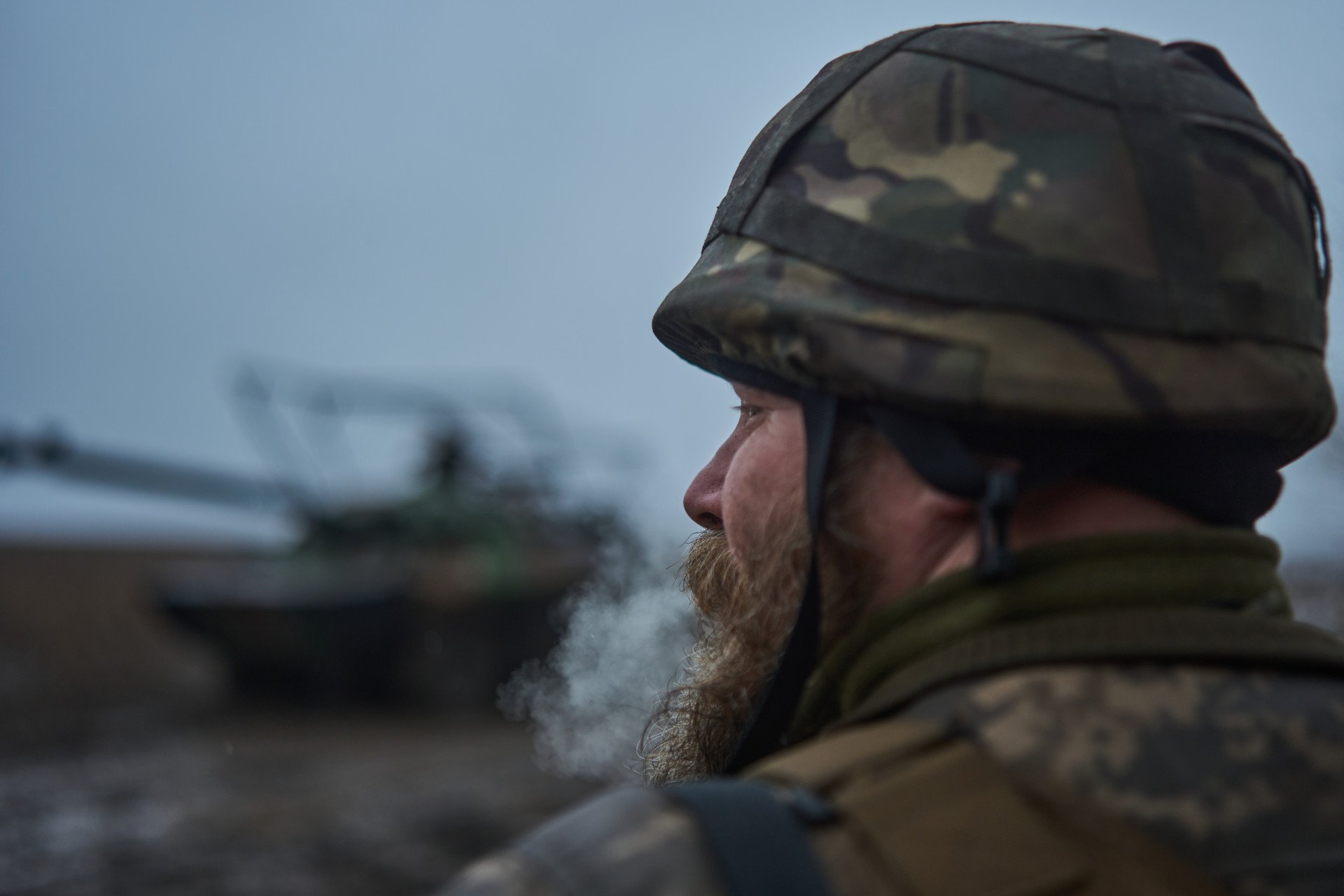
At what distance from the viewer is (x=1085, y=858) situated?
0.88 metres

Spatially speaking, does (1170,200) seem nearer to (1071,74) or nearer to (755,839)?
(1071,74)

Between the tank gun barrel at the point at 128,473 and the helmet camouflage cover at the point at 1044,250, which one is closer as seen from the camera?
the helmet camouflage cover at the point at 1044,250

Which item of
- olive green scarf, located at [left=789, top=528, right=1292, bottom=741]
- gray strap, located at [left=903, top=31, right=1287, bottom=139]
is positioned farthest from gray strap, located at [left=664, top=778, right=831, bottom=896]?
gray strap, located at [left=903, top=31, right=1287, bottom=139]

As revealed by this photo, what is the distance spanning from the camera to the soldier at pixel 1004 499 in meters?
0.89

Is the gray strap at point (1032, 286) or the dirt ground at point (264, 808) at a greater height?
the gray strap at point (1032, 286)

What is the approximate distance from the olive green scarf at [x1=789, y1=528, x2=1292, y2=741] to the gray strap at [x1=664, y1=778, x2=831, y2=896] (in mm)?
249

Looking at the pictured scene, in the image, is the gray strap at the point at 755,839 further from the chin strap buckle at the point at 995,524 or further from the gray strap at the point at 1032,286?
the gray strap at the point at 1032,286

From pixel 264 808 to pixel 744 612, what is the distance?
22.7 ft

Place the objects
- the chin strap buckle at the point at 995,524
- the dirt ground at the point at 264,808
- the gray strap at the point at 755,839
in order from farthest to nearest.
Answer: the dirt ground at the point at 264,808 < the chin strap buckle at the point at 995,524 < the gray strap at the point at 755,839

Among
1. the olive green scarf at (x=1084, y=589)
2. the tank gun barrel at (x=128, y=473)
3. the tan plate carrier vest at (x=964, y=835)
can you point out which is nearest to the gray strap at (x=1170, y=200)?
the olive green scarf at (x=1084, y=589)

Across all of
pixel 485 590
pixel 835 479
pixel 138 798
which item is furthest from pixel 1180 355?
pixel 485 590

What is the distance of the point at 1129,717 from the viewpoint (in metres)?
0.95

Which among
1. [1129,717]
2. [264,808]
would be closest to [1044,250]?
[1129,717]

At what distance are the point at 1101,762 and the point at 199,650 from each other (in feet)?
64.6
